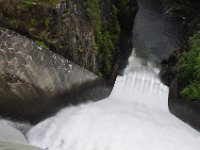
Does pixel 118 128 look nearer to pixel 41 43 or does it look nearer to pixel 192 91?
pixel 192 91

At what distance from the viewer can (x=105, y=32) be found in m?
17.4

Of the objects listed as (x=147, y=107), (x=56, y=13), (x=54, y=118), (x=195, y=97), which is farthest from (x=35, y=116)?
(x=195, y=97)

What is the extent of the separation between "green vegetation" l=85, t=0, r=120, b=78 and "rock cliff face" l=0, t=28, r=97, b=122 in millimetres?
2758

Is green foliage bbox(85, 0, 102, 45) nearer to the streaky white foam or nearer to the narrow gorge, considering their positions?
the narrow gorge

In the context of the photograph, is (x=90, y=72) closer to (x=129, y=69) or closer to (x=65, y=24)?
(x=65, y=24)

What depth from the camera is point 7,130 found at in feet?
42.0

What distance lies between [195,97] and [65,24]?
605cm

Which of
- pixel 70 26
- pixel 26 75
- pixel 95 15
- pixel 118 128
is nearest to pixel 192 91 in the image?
pixel 118 128

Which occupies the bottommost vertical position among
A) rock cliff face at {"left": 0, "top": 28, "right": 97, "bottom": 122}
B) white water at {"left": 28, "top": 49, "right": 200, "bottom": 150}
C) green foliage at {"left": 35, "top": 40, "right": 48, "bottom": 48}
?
white water at {"left": 28, "top": 49, "right": 200, "bottom": 150}

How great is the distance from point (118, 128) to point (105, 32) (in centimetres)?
491

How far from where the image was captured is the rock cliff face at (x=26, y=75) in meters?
13.2

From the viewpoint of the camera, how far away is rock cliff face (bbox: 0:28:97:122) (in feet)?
43.4

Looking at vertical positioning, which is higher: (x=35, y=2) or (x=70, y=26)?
(x=35, y=2)

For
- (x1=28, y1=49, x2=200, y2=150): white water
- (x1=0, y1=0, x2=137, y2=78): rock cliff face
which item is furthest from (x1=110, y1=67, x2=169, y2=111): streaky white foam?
(x1=0, y1=0, x2=137, y2=78): rock cliff face
